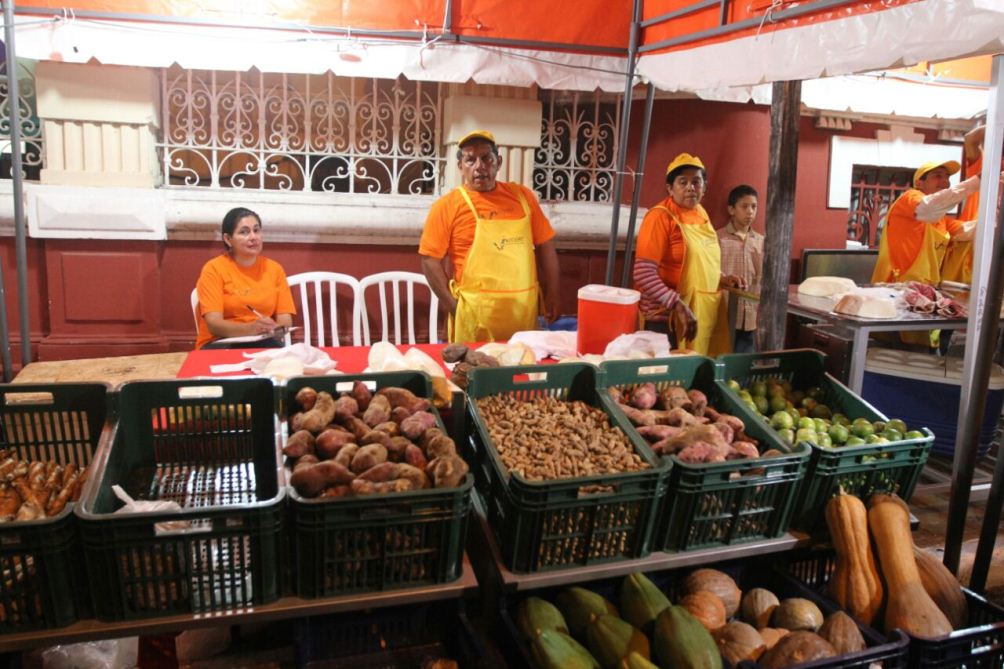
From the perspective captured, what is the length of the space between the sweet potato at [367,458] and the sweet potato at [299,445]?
13 centimetres

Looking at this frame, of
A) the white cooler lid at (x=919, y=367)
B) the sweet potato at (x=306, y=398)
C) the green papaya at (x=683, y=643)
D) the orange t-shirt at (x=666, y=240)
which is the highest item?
the orange t-shirt at (x=666, y=240)

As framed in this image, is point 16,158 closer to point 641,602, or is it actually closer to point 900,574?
point 641,602

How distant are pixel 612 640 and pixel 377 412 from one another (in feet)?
2.70

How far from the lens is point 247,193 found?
4.98 meters

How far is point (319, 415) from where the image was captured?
1947 mm

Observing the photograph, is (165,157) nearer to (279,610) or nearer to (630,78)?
(630,78)

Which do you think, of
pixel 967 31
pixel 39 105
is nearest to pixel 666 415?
pixel 967 31

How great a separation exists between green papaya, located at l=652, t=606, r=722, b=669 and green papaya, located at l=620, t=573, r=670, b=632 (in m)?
0.06

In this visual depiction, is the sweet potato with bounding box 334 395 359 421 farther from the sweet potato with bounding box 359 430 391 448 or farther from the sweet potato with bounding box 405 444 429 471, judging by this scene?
the sweet potato with bounding box 405 444 429 471

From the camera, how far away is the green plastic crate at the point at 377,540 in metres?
1.60

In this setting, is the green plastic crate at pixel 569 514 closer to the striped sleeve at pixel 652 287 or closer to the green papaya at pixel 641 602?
the green papaya at pixel 641 602

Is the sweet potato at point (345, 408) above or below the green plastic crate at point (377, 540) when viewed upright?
above

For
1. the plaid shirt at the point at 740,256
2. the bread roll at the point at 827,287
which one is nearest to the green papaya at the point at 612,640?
the bread roll at the point at 827,287

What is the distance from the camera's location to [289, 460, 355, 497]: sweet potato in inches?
65.1
